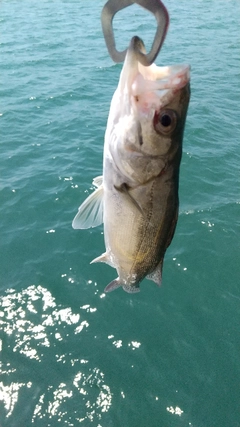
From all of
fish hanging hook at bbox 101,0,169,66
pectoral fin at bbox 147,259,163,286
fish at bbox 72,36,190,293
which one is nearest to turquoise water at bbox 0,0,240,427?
pectoral fin at bbox 147,259,163,286

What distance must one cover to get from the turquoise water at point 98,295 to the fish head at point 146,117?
16.2ft

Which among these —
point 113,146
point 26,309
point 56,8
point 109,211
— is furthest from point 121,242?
point 56,8

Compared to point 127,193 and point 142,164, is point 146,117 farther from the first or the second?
point 127,193

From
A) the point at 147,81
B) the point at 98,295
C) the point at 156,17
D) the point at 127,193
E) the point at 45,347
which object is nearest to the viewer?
the point at 156,17

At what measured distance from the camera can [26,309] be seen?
22.9 ft

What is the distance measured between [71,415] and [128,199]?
4.74 metres

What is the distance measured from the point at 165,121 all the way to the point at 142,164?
300 mm

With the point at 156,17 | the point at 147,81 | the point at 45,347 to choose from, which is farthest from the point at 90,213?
the point at 45,347

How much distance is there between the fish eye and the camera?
6.75 feet

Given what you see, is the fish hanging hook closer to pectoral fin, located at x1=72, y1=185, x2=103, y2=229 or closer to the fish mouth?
the fish mouth

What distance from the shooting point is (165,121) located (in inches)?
82.0

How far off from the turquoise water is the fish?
402cm

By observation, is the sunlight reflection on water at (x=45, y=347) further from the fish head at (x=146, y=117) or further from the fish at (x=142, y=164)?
Answer: the fish head at (x=146, y=117)

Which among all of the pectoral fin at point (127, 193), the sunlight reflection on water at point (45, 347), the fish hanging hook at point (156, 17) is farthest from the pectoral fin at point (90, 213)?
the sunlight reflection on water at point (45, 347)
